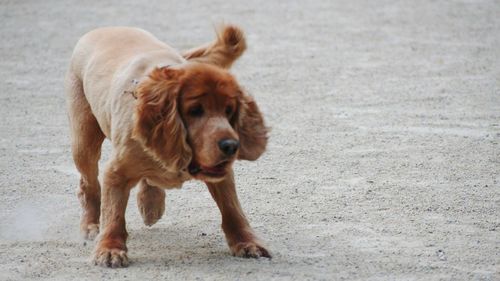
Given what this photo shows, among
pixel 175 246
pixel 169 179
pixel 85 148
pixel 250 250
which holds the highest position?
pixel 169 179

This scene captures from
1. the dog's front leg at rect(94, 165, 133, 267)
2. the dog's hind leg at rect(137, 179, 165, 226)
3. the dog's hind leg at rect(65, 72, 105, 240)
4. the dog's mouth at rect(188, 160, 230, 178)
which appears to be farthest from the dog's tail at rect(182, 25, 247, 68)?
the dog's mouth at rect(188, 160, 230, 178)

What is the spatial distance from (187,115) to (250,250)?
3.17 ft

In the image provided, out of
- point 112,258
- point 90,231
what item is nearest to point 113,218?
point 112,258

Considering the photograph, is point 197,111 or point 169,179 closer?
point 197,111

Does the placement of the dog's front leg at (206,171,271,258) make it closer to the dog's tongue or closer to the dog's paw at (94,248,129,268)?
the dog's tongue

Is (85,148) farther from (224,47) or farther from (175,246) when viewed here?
(224,47)

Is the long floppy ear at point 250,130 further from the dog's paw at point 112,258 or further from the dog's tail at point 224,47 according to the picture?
the dog's tail at point 224,47

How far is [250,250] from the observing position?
567cm

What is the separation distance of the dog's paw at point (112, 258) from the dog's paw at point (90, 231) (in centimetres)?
85

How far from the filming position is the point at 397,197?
22.7ft

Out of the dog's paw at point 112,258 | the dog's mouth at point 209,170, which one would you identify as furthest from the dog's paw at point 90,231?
the dog's mouth at point 209,170

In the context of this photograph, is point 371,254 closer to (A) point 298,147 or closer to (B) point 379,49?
(A) point 298,147

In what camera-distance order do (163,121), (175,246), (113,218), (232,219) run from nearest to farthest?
(163,121), (113,218), (232,219), (175,246)

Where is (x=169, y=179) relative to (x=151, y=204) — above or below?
above
